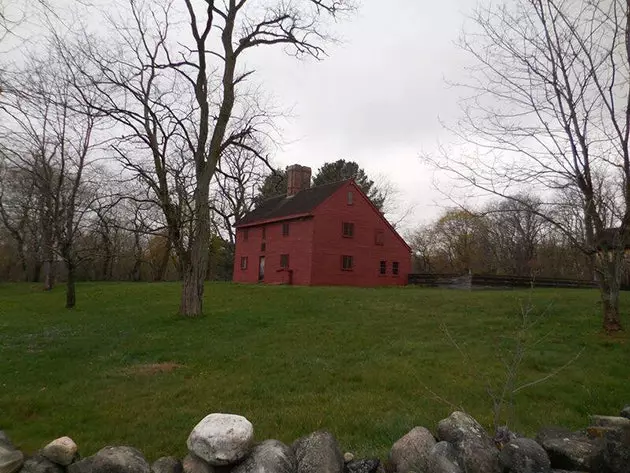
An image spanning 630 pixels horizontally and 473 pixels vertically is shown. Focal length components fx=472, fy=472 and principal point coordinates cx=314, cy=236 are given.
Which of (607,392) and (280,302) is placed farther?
(280,302)

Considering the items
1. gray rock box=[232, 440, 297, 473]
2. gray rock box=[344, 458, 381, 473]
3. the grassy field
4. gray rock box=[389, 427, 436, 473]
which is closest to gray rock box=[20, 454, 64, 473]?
gray rock box=[232, 440, 297, 473]

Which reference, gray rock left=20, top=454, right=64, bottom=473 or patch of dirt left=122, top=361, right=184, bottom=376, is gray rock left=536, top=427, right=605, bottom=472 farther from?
patch of dirt left=122, top=361, right=184, bottom=376

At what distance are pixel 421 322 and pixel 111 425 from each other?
9.93m

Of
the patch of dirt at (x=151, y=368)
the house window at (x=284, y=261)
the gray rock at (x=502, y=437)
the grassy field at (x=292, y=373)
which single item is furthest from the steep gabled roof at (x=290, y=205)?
the gray rock at (x=502, y=437)

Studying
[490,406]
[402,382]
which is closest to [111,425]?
[402,382]

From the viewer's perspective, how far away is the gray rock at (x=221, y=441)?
3.45 metres

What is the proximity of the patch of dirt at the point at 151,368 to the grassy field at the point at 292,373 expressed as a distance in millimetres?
25

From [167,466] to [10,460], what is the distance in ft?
3.82

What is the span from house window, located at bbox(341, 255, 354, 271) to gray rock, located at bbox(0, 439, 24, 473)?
29.7m

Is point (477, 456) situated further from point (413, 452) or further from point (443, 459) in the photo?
point (413, 452)

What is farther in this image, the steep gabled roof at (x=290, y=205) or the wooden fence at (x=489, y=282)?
the steep gabled roof at (x=290, y=205)

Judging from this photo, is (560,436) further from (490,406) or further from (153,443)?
(153,443)

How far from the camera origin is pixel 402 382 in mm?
8078

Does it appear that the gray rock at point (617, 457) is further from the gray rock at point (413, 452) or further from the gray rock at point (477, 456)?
the gray rock at point (413, 452)
